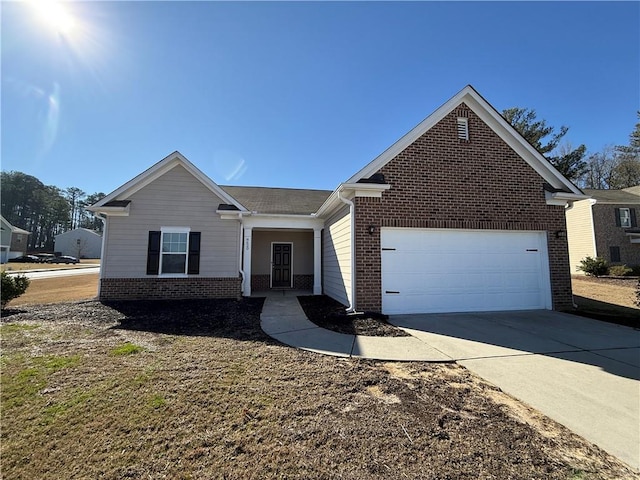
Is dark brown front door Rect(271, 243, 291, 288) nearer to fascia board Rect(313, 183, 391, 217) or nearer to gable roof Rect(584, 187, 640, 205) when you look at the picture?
fascia board Rect(313, 183, 391, 217)

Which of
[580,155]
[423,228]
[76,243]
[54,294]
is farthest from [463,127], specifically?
[76,243]

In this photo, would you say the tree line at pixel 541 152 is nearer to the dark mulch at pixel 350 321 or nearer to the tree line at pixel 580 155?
the tree line at pixel 580 155

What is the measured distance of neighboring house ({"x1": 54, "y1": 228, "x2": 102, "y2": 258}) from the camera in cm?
Answer: 5259

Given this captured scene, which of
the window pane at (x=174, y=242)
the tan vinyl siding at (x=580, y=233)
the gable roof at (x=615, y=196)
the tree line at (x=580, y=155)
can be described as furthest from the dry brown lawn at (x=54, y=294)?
the gable roof at (x=615, y=196)

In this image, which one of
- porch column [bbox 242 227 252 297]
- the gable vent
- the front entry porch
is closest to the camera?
the gable vent

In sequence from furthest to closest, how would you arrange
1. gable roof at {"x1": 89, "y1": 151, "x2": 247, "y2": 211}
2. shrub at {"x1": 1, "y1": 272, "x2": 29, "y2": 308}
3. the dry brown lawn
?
the dry brown lawn < gable roof at {"x1": 89, "y1": 151, "x2": 247, "y2": 211} < shrub at {"x1": 1, "y1": 272, "x2": 29, "y2": 308}

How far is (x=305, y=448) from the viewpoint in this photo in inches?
94.5

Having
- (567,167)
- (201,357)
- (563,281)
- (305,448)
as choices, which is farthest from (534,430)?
(567,167)

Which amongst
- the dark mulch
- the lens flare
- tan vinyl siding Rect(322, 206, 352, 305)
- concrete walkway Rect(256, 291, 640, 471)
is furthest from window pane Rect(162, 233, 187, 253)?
the lens flare

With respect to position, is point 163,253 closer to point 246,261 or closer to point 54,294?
point 246,261

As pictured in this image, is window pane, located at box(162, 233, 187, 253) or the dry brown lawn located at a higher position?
window pane, located at box(162, 233, 187, 253)

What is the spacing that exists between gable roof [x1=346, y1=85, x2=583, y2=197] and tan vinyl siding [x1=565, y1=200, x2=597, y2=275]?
592 inches

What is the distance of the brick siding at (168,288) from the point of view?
9.84 meters

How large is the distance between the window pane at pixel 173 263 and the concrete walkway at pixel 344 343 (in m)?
4.52
